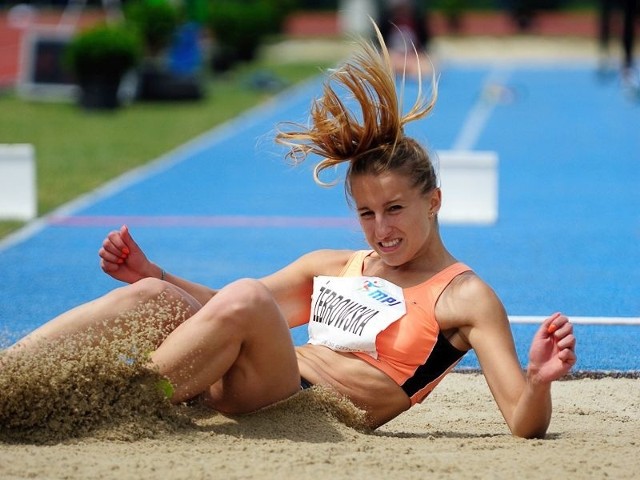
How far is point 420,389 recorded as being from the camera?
4410mm

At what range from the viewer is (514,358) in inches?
163

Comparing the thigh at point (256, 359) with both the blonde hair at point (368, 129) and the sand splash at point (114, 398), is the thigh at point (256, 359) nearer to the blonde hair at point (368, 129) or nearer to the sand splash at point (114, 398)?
the sand splash at point (114, 398)

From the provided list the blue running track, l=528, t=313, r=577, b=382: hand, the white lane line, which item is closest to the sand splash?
l=528, t=313, r=577, b=382: hand

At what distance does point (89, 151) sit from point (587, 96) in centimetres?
1159

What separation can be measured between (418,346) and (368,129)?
2.58 feet

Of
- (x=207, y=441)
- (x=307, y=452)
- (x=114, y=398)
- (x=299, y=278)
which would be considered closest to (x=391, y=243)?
(x=299, y=278)

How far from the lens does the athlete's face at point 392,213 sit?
14.4 feet

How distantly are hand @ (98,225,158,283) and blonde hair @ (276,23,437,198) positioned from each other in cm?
69

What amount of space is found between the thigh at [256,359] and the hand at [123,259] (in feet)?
1.82

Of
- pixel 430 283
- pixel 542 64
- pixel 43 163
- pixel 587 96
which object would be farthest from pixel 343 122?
pixel 542 64

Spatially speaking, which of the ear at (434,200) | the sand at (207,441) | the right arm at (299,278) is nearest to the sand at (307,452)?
the sand at (207,441)

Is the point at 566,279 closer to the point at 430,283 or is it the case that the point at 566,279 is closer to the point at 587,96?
the point at 430,283

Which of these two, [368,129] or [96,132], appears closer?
[368,129]

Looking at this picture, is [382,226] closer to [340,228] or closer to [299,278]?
[299,278]
